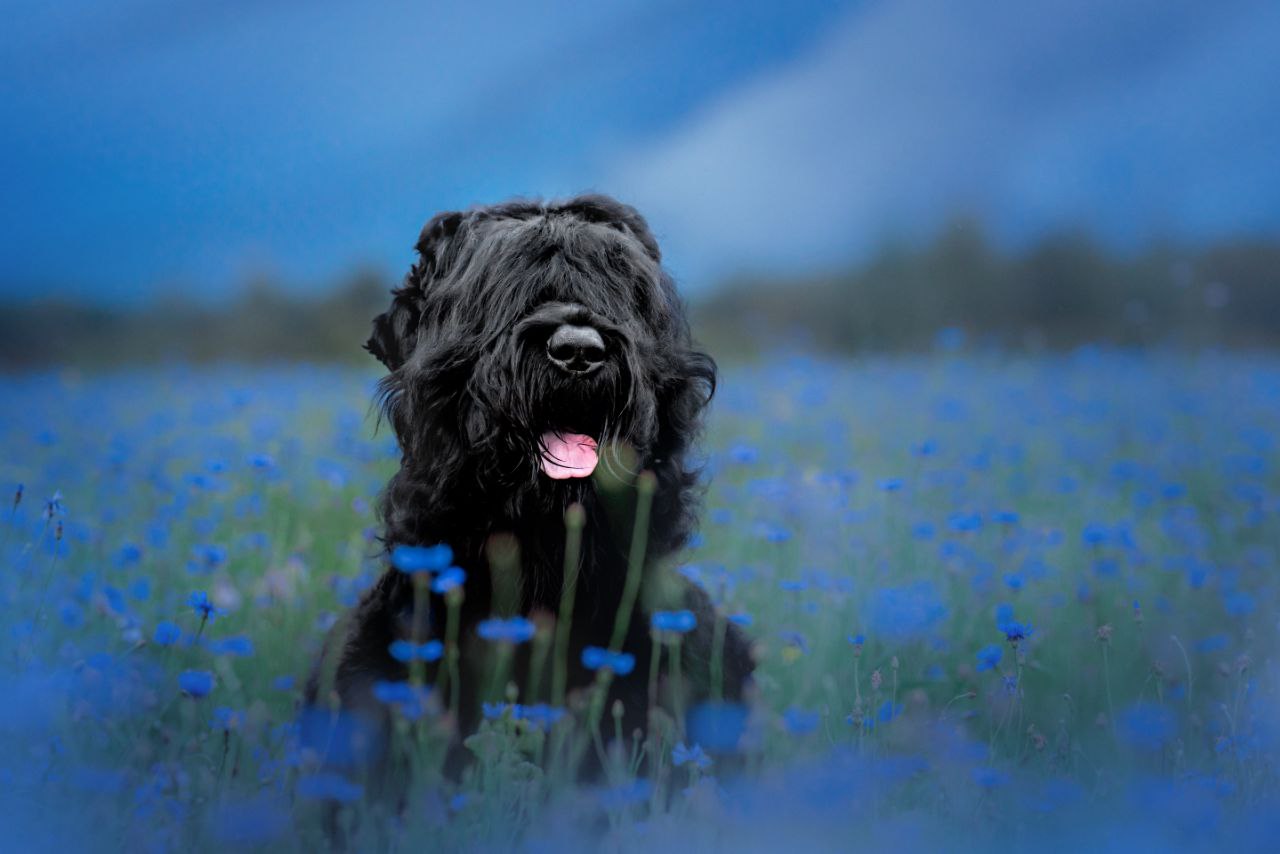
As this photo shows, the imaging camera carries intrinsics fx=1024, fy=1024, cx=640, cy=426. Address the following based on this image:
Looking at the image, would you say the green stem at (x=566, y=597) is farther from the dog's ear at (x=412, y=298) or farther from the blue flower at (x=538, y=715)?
the dog's ear at (x=412, y=298)

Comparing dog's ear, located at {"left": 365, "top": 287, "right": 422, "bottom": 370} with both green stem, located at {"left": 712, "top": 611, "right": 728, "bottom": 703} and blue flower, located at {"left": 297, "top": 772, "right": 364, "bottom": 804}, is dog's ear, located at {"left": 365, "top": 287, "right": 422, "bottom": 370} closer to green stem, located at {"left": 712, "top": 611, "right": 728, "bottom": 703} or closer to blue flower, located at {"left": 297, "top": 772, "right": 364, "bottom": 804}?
green stem, located at {"left": 712, "top": 611, "right": 728, "bottom": 703}

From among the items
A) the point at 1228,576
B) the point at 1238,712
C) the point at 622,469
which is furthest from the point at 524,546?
the point at 1228,576

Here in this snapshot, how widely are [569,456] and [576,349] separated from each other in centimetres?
34

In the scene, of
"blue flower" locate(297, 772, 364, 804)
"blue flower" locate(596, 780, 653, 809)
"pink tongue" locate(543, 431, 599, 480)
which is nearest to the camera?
"blue flower" locate(297, 772, 364, 804)

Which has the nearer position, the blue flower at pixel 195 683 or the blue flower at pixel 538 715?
the blue flower at pixel 195 683

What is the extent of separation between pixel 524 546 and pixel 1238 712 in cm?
212

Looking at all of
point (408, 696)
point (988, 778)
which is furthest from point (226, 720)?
point (988, 778)

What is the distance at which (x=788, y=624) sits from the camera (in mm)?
3857

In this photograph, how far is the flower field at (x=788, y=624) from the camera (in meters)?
2.38

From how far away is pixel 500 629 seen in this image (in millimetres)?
2311

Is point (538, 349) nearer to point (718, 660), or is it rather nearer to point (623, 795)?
point (718, 660)

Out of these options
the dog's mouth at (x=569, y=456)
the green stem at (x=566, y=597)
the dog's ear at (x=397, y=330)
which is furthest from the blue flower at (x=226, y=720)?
the dog's ear at (x=397, y=330)

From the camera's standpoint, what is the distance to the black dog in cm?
280

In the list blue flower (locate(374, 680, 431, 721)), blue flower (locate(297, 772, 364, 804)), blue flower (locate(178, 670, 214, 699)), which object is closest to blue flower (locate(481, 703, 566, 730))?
blue flower (locate(374, 680, 431, 721))
